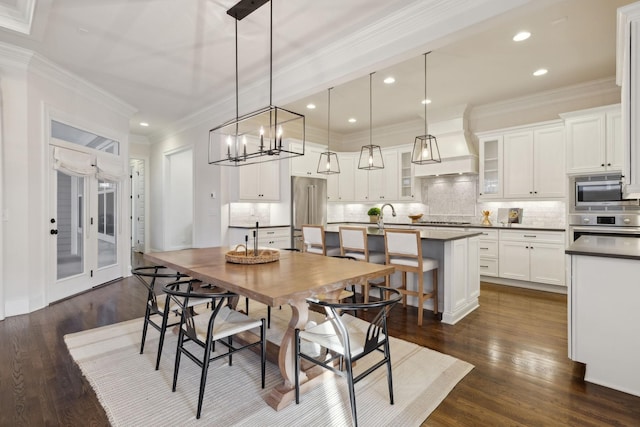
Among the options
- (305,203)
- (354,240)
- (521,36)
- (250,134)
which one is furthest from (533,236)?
(250,134)

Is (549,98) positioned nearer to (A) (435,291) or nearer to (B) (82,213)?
(A) (435,291)

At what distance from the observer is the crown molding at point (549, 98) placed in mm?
4515

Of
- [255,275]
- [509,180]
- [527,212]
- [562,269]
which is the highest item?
[509,180]

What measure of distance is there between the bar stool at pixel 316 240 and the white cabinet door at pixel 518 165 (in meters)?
3.06

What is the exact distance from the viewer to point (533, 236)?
15.0ft

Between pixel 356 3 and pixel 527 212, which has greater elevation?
pixel 356 3

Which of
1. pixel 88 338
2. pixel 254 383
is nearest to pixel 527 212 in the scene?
pixel 254 383

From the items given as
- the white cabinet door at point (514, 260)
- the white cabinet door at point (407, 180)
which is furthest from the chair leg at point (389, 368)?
the white cabinet door at point (407, 180)

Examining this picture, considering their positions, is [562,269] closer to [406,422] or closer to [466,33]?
[466,33]

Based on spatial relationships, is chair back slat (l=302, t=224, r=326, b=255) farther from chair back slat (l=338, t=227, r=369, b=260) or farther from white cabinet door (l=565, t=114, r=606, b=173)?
white cabinet door (l=565, t=114, r=606, b=173)

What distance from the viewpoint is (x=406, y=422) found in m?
1.72

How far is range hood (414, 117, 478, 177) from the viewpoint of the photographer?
5.49 m

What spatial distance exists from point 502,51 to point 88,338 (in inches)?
204

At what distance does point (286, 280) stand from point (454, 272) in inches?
82.6
